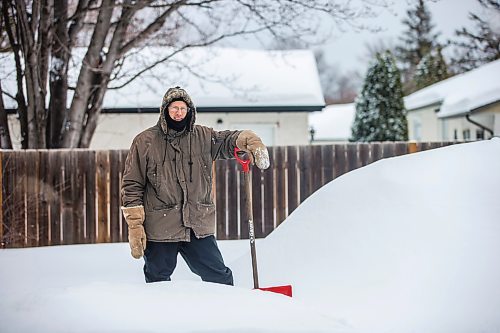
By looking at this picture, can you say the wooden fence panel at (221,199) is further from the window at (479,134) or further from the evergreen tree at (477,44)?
the evergreen tree at (477,44)

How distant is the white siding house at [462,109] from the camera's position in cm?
1454

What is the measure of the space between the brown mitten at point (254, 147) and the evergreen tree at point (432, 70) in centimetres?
3067

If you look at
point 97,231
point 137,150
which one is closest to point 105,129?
point 97,231

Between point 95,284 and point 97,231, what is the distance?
590cm

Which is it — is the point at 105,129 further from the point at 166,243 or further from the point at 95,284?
the point at 95,284

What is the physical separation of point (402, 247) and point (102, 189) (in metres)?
5.64

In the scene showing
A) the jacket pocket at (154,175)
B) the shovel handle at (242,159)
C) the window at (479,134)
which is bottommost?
the jacket pocket at (154,175)

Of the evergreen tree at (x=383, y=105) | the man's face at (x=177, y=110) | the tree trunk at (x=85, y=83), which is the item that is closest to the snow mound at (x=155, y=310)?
the man's face at (x=177, y=110)

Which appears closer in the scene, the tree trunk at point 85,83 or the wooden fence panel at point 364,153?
the wooden fence panel at point 364,153

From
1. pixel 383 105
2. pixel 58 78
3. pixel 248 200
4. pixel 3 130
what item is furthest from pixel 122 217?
pixel 383 105

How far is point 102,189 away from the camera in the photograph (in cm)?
858

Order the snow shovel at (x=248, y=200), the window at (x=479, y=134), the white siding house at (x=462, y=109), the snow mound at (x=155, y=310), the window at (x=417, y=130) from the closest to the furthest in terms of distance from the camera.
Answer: the snow mound at (x=155, y=310) → the snow shovel at (x=248, y=200) → the white siding house at (x=462, y=109) → the window at (x=479, y=134) → the window at (x=417, y=130)

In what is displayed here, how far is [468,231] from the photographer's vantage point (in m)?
3.97

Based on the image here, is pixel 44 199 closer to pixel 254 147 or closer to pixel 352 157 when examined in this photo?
pixel 352 157
